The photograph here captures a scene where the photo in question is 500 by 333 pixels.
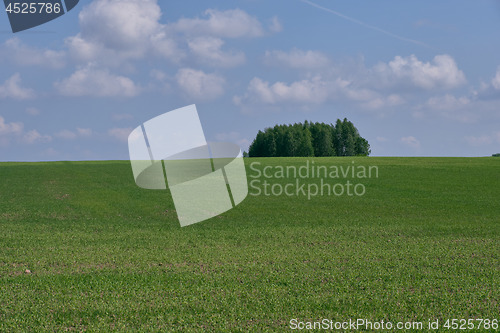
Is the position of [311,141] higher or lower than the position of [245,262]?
higher

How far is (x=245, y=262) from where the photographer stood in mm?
15695

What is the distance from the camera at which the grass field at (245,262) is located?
1066 cm

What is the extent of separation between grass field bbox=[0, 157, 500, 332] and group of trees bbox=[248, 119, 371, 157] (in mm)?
95904

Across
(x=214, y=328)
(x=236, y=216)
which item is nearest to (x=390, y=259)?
(x=214, y=328)

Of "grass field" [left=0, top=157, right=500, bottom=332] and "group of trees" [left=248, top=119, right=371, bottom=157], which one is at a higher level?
"group of trees" [left=248, top=119, right=371, bottom=157]

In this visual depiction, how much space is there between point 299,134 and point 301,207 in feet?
341

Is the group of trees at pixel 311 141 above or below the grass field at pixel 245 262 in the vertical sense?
above

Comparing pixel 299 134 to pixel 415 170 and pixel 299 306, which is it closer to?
pixel 415 170

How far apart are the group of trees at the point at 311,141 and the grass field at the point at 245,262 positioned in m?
95.9

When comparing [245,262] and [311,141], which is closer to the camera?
[245,262]

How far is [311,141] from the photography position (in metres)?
132

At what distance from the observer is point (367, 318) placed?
10.3 m

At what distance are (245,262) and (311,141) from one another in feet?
390

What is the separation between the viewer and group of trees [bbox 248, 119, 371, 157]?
427 ft
